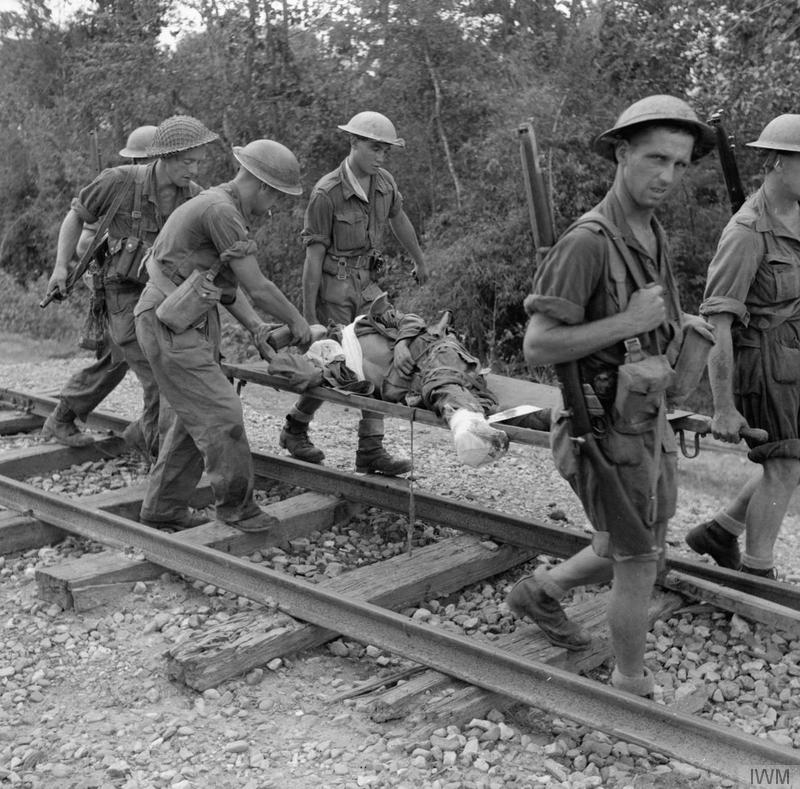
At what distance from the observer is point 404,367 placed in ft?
18.7

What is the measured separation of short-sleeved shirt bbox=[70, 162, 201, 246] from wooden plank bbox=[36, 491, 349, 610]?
5.82ft

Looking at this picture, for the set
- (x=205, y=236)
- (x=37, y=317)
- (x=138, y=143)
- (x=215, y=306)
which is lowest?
(x=37, y=317)

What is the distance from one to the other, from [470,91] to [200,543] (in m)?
9.16

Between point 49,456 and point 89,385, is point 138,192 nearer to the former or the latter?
point 89,385

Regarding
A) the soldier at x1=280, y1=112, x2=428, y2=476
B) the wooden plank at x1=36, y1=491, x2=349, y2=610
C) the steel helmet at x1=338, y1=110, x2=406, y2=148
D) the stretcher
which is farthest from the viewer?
the soldier at x1=280, y1=112, x2=428, y2=476

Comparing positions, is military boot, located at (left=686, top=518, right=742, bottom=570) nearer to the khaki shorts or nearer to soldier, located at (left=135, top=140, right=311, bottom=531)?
the khaki shorts

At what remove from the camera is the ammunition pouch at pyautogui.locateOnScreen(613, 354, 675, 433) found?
3445 mm

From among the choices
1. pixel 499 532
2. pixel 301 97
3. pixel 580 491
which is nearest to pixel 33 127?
pixel 301 97

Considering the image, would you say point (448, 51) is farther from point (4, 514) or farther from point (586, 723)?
point (586, 723)

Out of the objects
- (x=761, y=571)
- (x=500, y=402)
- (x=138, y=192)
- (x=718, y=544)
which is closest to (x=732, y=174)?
(x=500, y=402)

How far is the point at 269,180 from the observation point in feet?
17.6

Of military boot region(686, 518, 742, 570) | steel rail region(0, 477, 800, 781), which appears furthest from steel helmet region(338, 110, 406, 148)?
military boot region(686, 518, 742, 570)

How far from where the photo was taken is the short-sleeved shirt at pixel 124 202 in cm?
676

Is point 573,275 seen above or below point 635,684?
above
